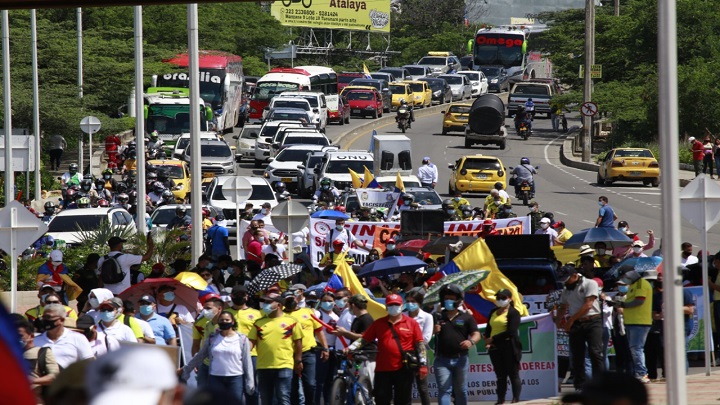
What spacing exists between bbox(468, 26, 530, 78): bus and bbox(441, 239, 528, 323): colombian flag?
68.1m

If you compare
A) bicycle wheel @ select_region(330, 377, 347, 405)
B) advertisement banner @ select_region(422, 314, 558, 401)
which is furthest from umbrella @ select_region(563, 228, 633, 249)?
bicycle wheel @ select_region(330, 377, 347, 405)

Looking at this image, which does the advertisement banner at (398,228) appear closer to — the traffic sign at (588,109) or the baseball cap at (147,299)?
the baseball cap at (147,299)

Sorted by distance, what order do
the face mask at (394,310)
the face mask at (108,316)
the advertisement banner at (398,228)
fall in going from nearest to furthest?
the face mask at (108,316), the face mask at (394,310), the advertisement banner at (398,228)

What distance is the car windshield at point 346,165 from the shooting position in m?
38.2

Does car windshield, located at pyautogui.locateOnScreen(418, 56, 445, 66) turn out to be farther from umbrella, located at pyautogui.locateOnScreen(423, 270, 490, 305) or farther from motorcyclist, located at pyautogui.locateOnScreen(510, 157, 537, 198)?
umbrella, located at pyautogui.locateOnScreen(423, 270, 490, 305)

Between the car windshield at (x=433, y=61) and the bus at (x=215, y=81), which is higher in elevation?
the car windshield at (x=433, y=61)

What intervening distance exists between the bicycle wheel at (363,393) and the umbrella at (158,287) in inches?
98.9

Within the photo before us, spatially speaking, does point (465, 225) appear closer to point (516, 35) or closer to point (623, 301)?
point (623, 301)

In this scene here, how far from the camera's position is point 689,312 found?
48.0 feet

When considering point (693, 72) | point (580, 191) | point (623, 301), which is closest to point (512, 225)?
point (623, 301)

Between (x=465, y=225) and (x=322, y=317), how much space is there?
8866 mm

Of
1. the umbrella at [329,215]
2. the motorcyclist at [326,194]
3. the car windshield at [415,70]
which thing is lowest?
the umbrella at [329,215]

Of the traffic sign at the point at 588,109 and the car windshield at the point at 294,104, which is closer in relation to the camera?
the traffic sign at the point at 588,109

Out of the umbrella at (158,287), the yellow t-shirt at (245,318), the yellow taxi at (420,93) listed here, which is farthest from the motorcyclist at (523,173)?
the yellow taxi at (420,93)
